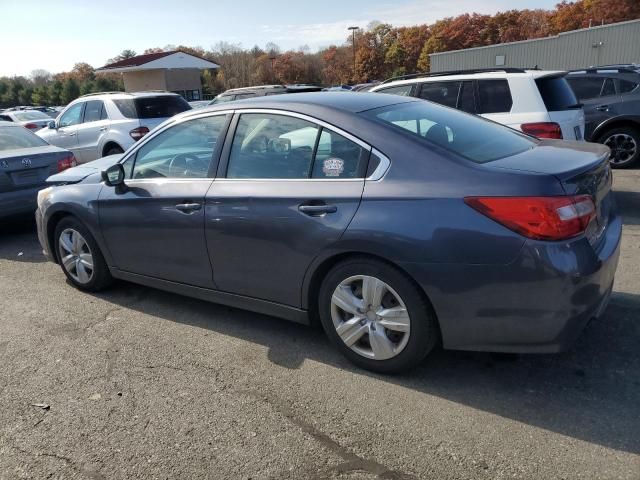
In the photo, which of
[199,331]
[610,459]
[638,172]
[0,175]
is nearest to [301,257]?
[199,331]

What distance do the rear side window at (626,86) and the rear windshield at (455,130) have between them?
6764 mm

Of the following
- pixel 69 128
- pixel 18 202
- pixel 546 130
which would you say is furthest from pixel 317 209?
pixel 69 128

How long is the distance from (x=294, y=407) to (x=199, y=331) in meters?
1.30

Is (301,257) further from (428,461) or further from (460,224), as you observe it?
(428,461)

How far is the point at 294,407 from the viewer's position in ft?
9.94

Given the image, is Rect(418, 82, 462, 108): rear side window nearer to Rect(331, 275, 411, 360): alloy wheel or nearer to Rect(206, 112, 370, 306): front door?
Rect(206, 112, 370, 306): front door

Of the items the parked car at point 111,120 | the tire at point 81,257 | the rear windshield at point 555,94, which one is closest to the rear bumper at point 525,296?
the tire at point 81,257

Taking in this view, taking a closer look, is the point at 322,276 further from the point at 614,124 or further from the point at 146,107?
the point at 146,107

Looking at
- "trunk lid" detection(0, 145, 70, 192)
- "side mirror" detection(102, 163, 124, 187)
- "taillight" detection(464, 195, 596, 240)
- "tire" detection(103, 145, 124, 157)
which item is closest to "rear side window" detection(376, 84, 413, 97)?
"side mirror" detection(102, 163, 124, 187)

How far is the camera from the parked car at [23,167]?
6.84m

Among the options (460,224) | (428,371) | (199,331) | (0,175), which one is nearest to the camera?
(460,224)

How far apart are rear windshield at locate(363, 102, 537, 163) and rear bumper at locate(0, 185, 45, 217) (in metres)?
5.38

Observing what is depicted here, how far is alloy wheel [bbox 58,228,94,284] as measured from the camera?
4781mm

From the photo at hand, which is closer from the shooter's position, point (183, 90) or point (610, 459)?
point (610, 459)
